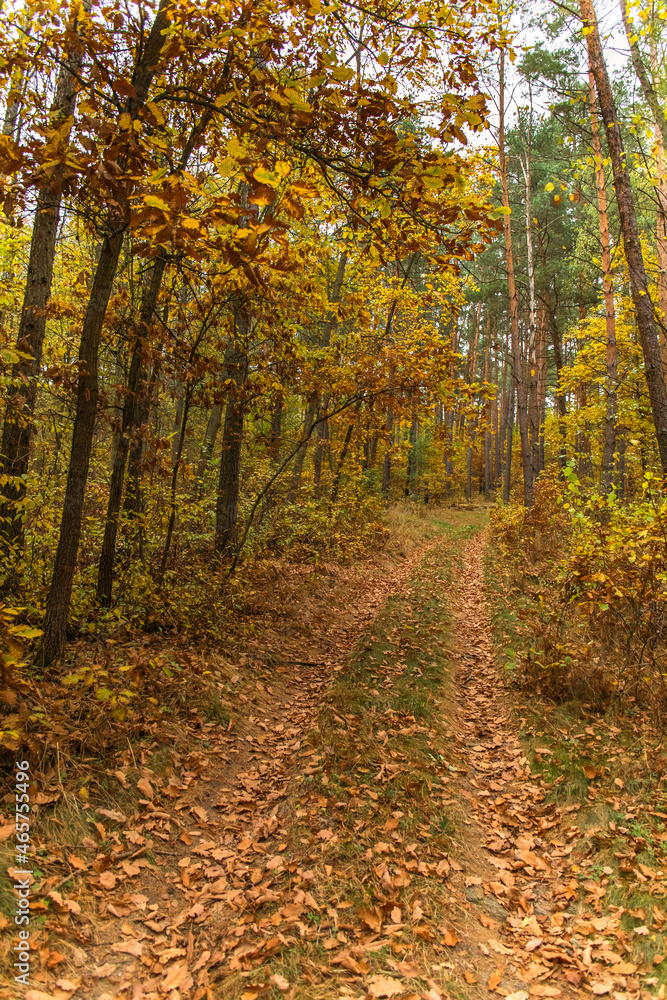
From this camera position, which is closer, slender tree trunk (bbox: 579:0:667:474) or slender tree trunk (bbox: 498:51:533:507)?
slender tree trunk (bbox: 579:0:667:474)

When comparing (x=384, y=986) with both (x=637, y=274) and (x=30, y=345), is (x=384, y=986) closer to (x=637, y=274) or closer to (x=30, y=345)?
(x=30, y=345)

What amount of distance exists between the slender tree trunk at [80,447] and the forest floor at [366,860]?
1310mm

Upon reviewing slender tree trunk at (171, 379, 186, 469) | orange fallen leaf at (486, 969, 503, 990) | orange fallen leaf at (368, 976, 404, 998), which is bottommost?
orange fallen leaf at (486, 969, 503, 990)

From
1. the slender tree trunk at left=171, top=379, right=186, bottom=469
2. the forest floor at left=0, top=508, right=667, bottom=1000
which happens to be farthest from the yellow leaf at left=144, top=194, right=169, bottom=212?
the slender tree trunk at left=171, top=379, right=186, bottom=469

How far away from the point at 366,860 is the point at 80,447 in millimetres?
3852

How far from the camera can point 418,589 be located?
10.5m

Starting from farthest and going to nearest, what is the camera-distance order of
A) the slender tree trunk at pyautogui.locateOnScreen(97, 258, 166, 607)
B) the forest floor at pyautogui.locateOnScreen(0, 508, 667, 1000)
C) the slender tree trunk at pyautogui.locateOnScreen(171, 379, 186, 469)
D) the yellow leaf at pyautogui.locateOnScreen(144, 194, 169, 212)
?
the slender tree trunk at pyautogui.locateOnScreen(171, 379, 186, 469) → the slender tree trunk at pyautogui.locateOnScreen(97, 258, 166, 607) → the forest floor at pyautogui.locateOnScreen(0, 508, 667, 1000) → the yellow leaf at pyautogui.locateOnScreen(144, 194, 169, 212)

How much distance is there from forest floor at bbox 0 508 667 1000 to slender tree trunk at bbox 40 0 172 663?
131cm

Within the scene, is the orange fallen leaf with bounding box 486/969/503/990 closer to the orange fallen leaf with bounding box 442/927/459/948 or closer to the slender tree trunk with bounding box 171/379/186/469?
the orange fallen leaf with bounding box 442/927/459/948

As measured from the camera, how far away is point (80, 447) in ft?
14.2

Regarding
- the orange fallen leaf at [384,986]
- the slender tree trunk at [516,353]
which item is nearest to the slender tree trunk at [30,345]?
the orange fallen leaf at [384,986]

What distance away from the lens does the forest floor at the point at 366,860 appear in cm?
278

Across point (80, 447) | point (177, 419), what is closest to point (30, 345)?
point (80, 447)

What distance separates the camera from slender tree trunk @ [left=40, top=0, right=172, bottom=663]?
4227mm
